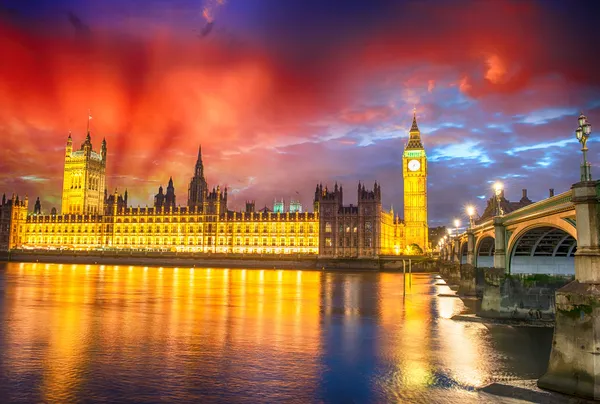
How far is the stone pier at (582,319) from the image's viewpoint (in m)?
16.8

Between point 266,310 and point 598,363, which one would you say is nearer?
point 598,363

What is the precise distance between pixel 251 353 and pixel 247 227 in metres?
139

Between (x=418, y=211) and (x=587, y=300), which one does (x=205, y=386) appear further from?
(x=418, y=211)

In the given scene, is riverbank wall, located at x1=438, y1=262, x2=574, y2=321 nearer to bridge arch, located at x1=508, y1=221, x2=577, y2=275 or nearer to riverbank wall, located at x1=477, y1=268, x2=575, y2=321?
riverbank wall, located at x1=477, y1=268, x2=575, y2=321

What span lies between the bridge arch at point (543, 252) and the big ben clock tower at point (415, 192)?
134 metres

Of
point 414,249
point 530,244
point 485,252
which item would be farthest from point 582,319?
point 414,249

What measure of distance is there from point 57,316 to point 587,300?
1278 inches

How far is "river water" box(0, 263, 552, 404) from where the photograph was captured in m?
18.2

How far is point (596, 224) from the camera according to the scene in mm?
18281

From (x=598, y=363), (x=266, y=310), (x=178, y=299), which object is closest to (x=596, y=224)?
(x=598, y=363)

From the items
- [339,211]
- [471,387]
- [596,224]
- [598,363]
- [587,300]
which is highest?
[339,211]

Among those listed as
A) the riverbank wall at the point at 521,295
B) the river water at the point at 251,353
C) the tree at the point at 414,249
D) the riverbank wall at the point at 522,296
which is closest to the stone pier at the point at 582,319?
the river water at the point at 251,353

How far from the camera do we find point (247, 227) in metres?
163

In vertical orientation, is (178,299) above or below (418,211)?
below
